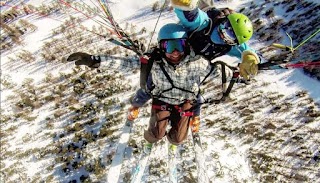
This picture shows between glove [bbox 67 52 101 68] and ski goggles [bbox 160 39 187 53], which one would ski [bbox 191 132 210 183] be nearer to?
ski goggles [bbox 160 39 187 53]

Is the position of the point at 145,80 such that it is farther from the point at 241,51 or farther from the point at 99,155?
the point at 99,155

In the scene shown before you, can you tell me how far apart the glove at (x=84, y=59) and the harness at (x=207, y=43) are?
5.13ft

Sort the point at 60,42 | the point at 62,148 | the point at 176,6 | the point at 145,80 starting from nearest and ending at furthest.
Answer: the point at 176,6, the point at 145,80, the point at 62,148, the point at 60,42

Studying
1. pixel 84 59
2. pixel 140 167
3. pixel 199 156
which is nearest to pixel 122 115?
pixel 140 167

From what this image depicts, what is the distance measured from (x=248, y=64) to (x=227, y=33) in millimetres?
688

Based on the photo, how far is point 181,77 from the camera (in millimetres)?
5906

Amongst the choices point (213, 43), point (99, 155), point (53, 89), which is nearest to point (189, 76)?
point (213, 43)

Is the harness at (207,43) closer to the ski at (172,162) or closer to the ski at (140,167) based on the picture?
the ski at (172,162)

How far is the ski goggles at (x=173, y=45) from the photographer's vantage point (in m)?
5.25

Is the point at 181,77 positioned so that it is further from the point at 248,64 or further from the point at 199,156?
the point at 199,156

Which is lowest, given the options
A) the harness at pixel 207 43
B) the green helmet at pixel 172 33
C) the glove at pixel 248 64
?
the glove at pixel 248 64

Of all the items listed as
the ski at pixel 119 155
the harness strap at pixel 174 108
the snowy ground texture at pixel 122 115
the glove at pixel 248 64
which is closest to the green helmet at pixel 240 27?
the glove at pixel 248 64

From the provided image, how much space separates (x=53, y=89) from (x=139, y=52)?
162 inches

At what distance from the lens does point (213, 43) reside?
5617 millimetres
